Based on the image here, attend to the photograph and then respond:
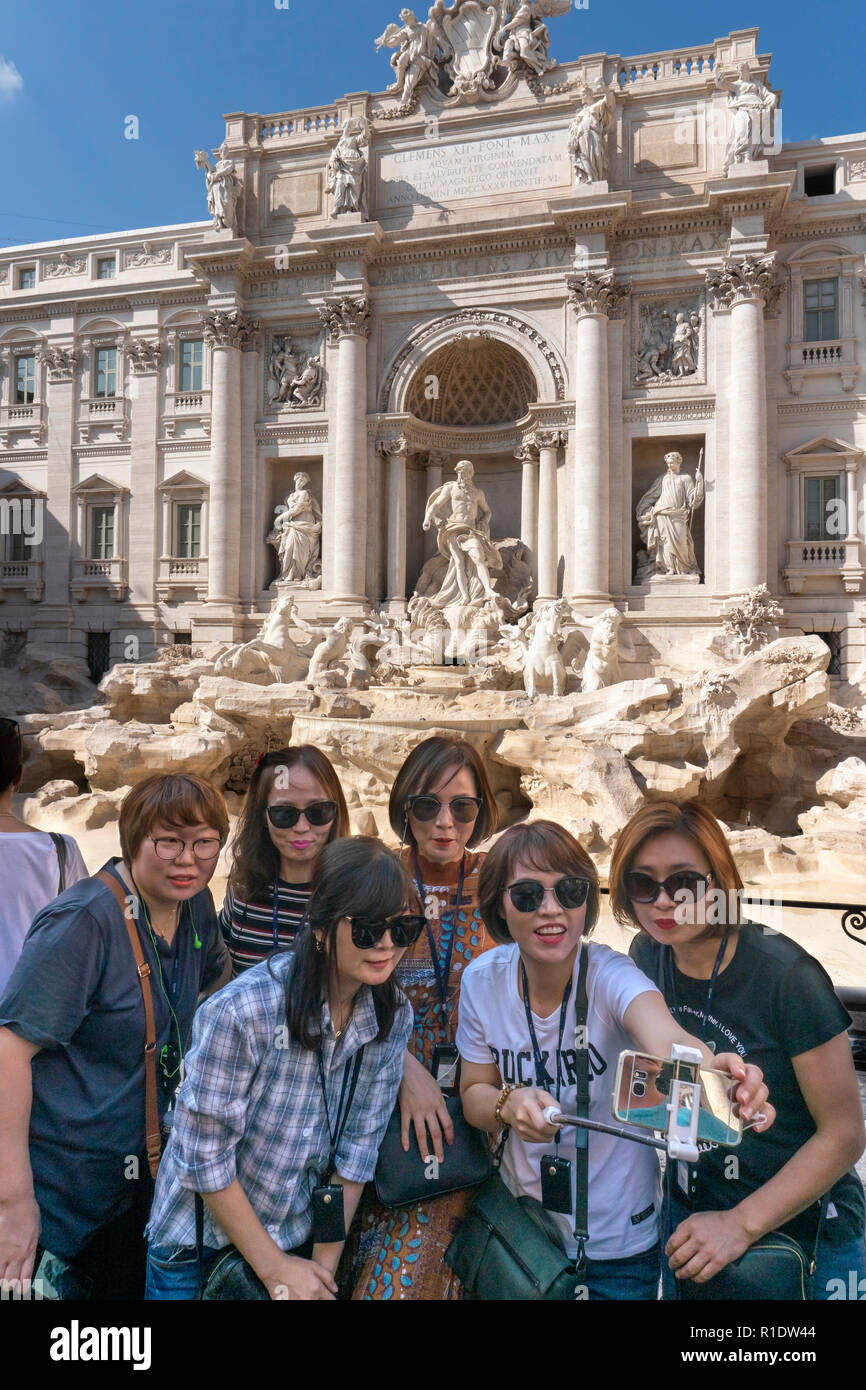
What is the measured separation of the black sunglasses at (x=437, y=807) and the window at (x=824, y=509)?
17.5 metres

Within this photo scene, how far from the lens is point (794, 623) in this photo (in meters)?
17.8

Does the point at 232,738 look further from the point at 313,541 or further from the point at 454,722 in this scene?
the point at 313,541

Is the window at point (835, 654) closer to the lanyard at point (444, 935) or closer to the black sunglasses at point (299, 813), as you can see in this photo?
the lanyard at point (444, 935)

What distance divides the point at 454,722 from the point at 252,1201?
9.39 meters

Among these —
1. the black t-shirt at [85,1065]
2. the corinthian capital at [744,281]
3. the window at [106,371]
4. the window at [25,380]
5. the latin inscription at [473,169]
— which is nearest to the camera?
the black t-shirt at [85,1065]

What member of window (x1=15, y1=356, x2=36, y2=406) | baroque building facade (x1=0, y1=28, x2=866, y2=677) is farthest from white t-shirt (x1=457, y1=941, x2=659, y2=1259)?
window (x1=15, y1=356, x2=36, y2=406)

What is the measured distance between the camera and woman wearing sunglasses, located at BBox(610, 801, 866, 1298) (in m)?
2.17

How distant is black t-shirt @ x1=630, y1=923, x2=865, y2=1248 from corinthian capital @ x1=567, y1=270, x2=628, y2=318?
18.2 meters

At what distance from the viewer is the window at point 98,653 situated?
22.2 metres

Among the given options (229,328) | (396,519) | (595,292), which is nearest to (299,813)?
(396,519)

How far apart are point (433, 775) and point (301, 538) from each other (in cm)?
1776

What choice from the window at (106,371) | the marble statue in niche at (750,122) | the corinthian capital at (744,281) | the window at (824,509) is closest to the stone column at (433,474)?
the corinthian capital at (744,281)

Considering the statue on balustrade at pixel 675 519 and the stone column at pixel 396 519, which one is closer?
the statue on balustrade at pixel 675 519

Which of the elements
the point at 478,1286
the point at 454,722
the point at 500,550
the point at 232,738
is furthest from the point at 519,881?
the point at 500,550
